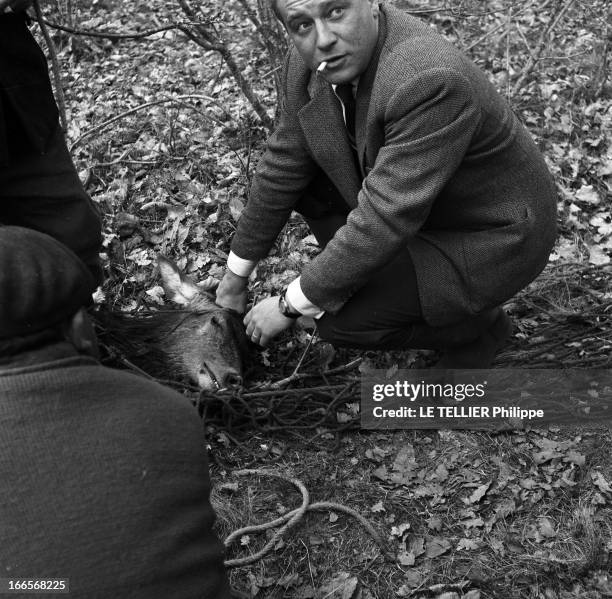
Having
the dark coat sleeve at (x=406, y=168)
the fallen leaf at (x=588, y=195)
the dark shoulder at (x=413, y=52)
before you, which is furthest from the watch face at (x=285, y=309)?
the fallen leaf at (x=588, y=195)

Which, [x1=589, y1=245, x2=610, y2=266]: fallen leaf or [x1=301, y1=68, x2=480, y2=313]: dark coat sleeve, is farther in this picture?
[x1=589, y1=245, x2=610, y2=266]: fallen leaf

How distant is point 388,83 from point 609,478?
2.00 metres

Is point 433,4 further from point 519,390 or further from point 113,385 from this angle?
point 113,385

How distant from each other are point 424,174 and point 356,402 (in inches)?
56.6

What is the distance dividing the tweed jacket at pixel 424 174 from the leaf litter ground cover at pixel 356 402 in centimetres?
73

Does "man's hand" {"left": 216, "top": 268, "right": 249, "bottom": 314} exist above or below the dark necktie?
below

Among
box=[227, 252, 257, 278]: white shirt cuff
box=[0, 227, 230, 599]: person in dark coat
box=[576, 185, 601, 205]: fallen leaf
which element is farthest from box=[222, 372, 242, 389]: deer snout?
box=[576, 185, 601, 205]: fallen leaf

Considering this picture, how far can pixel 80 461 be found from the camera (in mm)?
1627

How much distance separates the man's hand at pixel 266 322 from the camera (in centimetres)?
325

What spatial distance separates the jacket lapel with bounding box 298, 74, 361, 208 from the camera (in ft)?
9.48

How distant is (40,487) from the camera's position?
159 cm

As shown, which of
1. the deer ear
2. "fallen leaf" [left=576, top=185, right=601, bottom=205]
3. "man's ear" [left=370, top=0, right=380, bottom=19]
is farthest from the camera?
"fallen leaf" [left=576, top=185, right=601, bottom=205]

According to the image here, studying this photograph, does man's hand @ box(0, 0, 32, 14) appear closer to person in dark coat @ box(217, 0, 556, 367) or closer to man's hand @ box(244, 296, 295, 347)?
person in dark coat @ box(217, 0, 556, 367)

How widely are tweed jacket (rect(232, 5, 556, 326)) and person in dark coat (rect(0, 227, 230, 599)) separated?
1.26 meters
